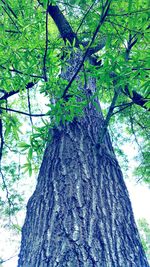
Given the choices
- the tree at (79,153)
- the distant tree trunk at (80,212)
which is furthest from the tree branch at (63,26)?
the distant tree trunk at (80,212)

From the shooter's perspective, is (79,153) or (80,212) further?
(79,153)

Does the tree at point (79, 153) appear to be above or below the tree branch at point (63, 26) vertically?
below

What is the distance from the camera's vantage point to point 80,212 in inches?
67.3

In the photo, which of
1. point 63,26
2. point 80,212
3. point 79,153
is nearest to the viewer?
point 80,212

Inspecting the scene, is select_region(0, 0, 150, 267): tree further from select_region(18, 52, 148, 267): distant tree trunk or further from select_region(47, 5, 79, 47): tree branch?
select_region(47, 5, 79, 47): tree branch

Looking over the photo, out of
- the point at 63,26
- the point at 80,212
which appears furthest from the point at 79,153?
the point at 63,26

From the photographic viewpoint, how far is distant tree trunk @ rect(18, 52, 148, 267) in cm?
153

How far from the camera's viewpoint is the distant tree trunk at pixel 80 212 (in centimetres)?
153

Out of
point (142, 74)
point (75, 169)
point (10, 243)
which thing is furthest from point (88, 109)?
point (10, 243)

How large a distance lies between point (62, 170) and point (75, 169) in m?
0.10

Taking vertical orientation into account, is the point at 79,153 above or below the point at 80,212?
above

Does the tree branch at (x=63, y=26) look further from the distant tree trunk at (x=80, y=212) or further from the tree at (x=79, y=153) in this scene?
the distant tree trunk at (x=80, y=212)

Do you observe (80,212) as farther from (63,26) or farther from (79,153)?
(63,26)

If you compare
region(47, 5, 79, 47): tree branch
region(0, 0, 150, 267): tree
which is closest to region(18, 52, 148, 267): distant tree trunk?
region(0, 0, 150, 267): tree
